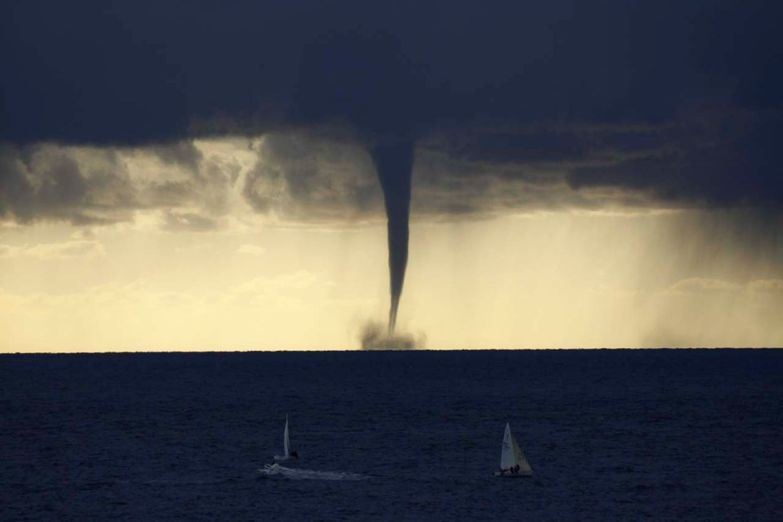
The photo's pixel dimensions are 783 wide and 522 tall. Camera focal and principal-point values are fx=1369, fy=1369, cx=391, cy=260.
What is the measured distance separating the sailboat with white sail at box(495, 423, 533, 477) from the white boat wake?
1125 cm

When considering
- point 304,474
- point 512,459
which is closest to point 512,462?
point 512,459

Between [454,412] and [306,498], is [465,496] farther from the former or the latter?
[454,412]

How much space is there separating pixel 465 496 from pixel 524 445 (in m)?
40.6

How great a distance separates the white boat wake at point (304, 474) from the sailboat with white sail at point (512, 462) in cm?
1125

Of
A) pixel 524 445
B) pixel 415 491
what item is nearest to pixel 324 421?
pixel 524 445

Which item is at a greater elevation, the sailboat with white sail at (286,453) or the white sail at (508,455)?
the sailboat with white sail at (286,453)

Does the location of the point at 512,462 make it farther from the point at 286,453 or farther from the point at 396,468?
the point at 286,453

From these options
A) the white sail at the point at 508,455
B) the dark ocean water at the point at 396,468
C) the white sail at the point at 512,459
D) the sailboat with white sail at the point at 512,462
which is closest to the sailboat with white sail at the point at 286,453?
the dark ocean water at the point at 396,468

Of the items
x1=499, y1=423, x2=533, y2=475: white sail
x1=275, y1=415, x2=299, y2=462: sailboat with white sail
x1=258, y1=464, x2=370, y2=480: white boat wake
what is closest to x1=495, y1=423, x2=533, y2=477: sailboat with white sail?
x1=499, y1=423, x2=533, y2=475: white sail

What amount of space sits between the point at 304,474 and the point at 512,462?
17.3 meters

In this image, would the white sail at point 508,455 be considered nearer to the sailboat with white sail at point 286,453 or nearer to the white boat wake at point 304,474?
the white boat wake at point 304,474

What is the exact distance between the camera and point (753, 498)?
100 meters

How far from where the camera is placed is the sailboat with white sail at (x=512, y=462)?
365 ft

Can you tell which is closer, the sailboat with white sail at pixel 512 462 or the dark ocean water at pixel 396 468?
the dark ocean water at pixel 396 468
